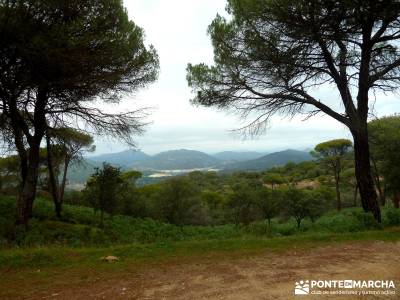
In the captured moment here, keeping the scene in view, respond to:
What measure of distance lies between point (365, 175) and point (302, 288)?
650 centimetres

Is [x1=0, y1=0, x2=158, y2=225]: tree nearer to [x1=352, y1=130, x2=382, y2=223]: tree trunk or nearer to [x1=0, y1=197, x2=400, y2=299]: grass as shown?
[x1=0, y1=197, x2=400, y2=299]: grass

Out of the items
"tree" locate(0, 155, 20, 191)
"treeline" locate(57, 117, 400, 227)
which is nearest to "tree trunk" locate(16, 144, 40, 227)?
"treeline" locate(57, 117, 400, 227)

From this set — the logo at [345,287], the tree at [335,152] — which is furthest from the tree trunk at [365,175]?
the tree at [335,152]

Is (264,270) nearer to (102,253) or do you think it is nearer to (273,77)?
(102,253)

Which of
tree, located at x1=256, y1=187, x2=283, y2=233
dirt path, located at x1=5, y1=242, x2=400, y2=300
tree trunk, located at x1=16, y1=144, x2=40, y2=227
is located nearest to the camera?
dirt path, located at x1=5, y1=242, x2=400, y2=300

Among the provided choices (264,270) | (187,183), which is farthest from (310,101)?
(187,183)

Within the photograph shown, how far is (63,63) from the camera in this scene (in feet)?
29.0

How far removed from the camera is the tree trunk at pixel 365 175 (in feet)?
32.5

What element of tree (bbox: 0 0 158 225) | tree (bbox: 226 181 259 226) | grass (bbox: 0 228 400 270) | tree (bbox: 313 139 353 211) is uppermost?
tree (bbox: 0 0 158 225)

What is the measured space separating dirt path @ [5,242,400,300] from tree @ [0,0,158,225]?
5.86m

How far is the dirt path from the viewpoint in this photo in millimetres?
4672

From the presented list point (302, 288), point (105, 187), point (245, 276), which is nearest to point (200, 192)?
point (105, 187)

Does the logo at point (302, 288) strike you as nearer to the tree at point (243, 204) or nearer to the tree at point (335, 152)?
the tree at point (243, 204)

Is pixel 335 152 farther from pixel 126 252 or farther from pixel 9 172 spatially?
pixel 9 172
